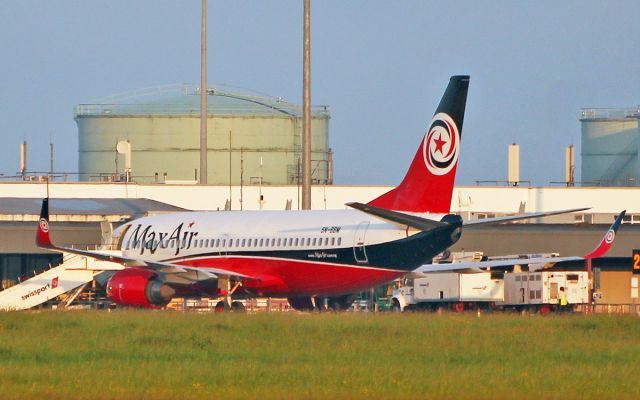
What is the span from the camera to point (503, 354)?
30.2 meters

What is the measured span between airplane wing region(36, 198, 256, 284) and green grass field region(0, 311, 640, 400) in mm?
5712

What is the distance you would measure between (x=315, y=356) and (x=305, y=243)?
56.8 feet

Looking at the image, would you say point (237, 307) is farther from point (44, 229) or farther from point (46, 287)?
point (46, 287)

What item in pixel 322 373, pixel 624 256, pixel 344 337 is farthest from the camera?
pixel 624 256

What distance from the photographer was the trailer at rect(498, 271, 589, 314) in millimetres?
56812

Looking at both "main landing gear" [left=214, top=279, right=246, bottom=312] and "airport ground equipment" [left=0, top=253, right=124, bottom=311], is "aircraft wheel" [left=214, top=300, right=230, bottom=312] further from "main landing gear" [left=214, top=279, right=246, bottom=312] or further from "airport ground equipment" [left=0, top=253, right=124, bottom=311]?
"airport ground equipment" [left=0, top=253, right=124, bottom=311]

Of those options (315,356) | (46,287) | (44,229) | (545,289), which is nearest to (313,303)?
(545,289)

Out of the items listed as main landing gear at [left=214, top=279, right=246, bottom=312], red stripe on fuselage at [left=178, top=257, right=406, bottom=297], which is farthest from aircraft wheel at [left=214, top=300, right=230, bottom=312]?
red stripe on fuselage at [left=178, top=257, right=406, bottom=297]

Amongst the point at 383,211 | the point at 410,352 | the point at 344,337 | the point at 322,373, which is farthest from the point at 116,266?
the point at 322,373

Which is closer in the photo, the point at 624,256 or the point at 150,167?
the point at 624,256

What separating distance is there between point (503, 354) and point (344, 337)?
473cm

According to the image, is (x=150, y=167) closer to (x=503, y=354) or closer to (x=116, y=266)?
(x=116, y=266)

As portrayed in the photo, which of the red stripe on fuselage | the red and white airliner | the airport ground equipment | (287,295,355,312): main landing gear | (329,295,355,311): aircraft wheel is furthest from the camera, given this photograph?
the airport ground equipment

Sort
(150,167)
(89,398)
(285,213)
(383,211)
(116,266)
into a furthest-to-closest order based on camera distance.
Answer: (150,167) → (116,266) → (285,213) → (383,211) → (89,398)
